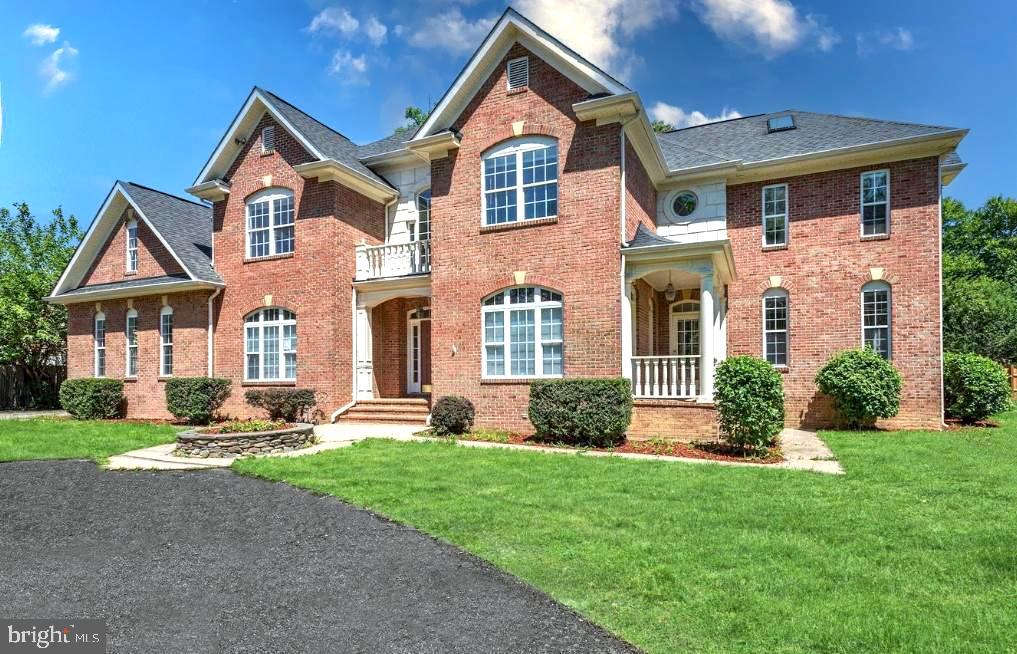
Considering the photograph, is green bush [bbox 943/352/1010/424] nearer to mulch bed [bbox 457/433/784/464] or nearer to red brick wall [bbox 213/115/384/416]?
mulch bed [bbox 457/433/784/464]

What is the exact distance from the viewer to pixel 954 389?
15.3 m

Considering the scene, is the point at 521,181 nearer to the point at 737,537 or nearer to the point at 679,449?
the point at 679,449

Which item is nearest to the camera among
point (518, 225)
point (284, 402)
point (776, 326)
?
point (518, 225)

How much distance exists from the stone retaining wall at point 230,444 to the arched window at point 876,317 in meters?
13.8

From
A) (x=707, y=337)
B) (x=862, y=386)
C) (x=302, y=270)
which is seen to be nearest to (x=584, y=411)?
(x=707, y=337)

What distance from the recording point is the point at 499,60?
1453 centimetres

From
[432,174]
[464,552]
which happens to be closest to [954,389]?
[432,174]

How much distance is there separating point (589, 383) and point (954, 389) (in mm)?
10180

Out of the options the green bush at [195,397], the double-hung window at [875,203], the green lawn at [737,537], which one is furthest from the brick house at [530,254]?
the green lawn at [737,537]

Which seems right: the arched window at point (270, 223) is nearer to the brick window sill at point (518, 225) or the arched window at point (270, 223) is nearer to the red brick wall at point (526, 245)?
the red brick wall at point (526, 245)

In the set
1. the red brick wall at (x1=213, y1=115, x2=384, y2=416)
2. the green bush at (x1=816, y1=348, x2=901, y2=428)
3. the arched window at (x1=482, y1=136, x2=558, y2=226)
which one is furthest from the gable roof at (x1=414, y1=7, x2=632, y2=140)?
the green bush at (x1=816, y1=348, x2=901, y2=428)

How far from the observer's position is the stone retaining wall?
1104cm

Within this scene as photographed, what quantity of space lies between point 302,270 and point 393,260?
251 cm

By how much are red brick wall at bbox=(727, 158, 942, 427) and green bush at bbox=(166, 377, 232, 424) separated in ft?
46.9
